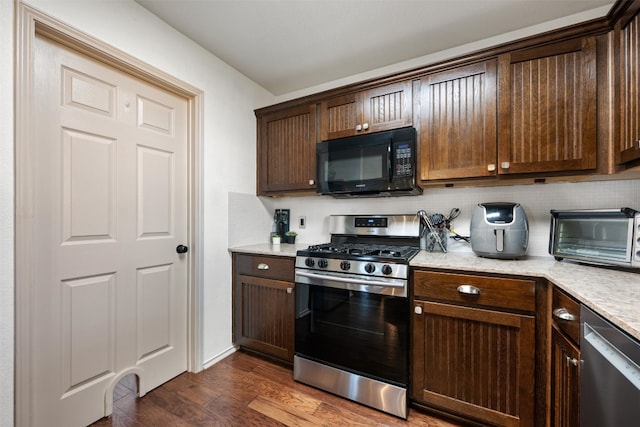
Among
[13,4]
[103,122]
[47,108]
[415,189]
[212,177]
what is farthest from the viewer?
[212,177]

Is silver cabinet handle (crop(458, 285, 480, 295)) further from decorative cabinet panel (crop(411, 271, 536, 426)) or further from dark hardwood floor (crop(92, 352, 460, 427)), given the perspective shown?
dark hardwood floor (crop(92, 352, 460, 427))

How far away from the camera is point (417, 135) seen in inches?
71.2

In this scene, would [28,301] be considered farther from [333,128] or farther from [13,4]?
[333,128]

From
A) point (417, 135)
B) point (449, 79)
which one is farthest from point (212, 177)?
point (449, 79)

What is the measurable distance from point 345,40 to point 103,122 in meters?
1.66

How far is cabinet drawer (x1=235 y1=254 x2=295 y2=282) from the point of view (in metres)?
1.93

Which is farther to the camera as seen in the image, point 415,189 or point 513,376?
point 415,189

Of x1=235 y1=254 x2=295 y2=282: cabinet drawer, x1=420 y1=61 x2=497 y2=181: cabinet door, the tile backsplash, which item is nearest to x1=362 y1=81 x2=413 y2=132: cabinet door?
x1=420 y1=61 x2=497 y2=181: cabinet door

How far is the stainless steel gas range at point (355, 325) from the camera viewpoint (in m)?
1.52

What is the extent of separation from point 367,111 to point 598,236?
154 cm

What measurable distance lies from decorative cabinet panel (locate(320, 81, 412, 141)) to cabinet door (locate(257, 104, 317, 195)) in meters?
0.16

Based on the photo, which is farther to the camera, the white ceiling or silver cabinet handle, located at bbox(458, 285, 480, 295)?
the white ceiling

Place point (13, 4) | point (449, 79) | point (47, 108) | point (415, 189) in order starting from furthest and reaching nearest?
point (415, 189) < point (449, 79) < point (47, 108) < point (13, 4)

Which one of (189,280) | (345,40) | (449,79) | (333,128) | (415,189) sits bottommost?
(189,280)
